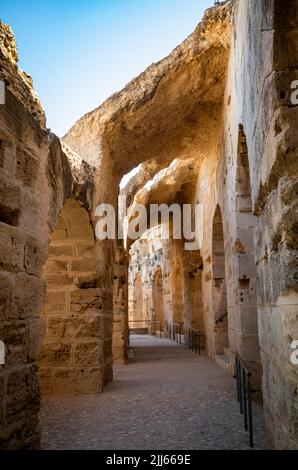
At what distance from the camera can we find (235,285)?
5.32 meters

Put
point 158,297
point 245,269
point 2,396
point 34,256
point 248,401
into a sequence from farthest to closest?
point 158,297 → point 245,269 → point 248,401 → point 34,256 → point 2,396

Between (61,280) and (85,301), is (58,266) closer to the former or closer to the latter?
(61,280)

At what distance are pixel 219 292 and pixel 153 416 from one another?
14.4 feet

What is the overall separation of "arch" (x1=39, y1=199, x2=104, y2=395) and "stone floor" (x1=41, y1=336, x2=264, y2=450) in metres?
0.29

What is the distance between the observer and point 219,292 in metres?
7.92

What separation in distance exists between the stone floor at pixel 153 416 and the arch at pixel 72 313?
295 millimetres

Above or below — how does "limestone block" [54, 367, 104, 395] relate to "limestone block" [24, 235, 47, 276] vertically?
below

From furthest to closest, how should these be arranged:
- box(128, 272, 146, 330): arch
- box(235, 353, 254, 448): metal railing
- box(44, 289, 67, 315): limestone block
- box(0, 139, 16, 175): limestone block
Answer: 1. box(128, 272, 146, 330): arch
2. box(44, 289, 67, 315): limestone block
3. box(235, 353, 254, 448): metal railing
4. box(0, 139, 16, 175): limestone block

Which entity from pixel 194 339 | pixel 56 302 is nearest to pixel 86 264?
pixel 56 302

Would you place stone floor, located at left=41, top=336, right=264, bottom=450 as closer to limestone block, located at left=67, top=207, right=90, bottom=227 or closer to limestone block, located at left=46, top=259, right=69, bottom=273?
limestone block, located at left=46, top=259, right=69, bottom=273

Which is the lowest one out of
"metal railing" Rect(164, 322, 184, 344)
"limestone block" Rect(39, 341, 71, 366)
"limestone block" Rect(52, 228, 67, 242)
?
"metal railing" Rect(164, 322, 184, 344)

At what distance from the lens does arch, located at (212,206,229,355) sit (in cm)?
781

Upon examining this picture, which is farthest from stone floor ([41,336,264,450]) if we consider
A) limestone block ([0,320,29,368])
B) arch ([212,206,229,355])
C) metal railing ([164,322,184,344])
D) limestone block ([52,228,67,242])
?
metal railing ([164,322,184,344])
